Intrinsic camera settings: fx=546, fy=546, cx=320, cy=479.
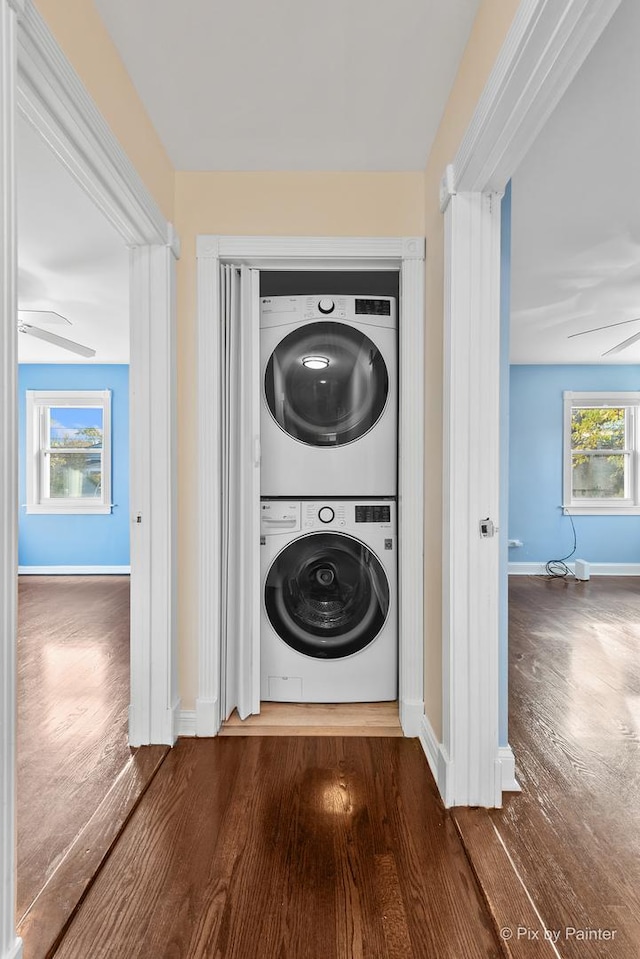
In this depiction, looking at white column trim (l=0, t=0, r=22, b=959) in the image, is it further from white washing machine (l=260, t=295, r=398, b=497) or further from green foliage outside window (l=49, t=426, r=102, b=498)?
green foliage outside window (l=49, t=426, r=102, b=498)

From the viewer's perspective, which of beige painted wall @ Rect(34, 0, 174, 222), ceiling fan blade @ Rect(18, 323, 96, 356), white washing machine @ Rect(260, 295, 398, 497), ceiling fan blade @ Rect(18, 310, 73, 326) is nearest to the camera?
beige painted wall @ Rect(34, 0, 174, 222)

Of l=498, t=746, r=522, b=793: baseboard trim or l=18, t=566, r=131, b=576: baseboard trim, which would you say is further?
l=18, t=566, r=131, b=576: baseboard trim

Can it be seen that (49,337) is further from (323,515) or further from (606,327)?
(606,327)

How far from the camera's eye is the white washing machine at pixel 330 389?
8.31 ft

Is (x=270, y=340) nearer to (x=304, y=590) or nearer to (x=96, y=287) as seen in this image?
(x=304, y=590)

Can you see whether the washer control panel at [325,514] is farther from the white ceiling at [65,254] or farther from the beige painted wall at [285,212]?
the white ceiling at [65,254]

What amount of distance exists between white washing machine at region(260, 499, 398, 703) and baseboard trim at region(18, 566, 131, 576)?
422 centimetres

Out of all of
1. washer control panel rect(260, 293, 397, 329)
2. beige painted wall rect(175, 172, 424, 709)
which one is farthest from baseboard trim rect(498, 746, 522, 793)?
washer control panel rect(260, 293, 397, 329)

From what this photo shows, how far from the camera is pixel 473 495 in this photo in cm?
180

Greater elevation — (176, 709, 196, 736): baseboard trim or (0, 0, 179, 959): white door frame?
(0, 0, 179, 959): white door frame

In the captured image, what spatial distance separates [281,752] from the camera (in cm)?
218

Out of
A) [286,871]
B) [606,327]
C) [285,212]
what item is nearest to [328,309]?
[285,212]

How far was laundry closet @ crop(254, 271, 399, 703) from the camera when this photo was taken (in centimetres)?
254

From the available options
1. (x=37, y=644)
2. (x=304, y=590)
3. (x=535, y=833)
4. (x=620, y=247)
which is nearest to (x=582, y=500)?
(x=620, y=247)
